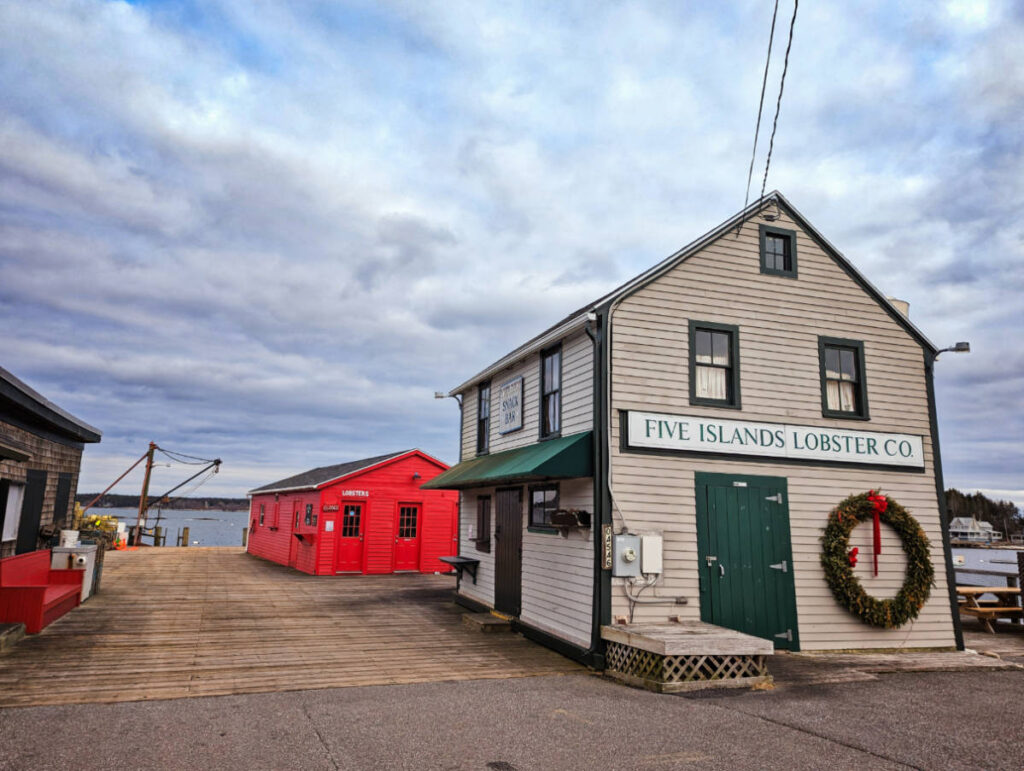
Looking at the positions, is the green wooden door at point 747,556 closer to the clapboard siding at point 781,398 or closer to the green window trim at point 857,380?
the clapboard siding at point 781,398

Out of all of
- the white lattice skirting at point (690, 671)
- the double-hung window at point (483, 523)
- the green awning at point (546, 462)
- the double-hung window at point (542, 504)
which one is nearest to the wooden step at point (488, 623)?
the double-hung window at point (542, 504)

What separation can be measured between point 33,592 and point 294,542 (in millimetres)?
15418

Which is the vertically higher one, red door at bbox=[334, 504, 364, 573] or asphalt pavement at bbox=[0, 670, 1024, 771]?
red door at bbox=[334, 504, 364, 573]

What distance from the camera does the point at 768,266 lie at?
11914mm

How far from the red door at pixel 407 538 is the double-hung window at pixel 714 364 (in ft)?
50.2

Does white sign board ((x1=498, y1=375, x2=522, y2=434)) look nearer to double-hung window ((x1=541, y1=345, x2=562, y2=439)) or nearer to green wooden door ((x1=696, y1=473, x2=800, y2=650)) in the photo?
double-hung window ((x1=541, y1=345, x2=562, y2=439))

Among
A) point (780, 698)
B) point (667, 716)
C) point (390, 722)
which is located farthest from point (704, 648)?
point (390, 722)

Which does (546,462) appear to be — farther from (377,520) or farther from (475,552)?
(377,520)

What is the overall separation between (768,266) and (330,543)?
1669 cm

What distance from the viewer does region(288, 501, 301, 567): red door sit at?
25.3 meters

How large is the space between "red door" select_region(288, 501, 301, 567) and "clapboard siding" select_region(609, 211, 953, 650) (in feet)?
60.4

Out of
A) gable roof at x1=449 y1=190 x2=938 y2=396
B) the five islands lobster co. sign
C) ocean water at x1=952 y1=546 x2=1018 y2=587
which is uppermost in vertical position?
gable roof at x1=449 y1=190 x2=938 y2=396

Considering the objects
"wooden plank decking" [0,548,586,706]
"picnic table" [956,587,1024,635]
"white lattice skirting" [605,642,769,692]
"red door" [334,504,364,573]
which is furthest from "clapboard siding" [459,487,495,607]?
"picnic table" [956,587,1024,635]

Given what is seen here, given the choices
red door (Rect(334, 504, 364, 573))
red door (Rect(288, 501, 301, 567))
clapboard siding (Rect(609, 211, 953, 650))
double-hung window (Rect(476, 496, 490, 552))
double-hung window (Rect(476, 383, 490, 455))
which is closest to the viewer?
clapboard siding (Rect(609, 211, 953, 650))
